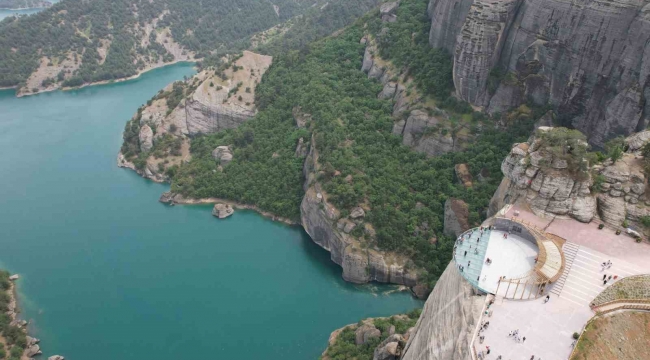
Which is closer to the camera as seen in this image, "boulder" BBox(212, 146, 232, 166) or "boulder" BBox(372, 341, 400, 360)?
"boulder" BBox(372, 341, 400, 360)

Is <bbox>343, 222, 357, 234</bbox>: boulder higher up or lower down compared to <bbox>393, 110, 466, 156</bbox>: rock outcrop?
lower down

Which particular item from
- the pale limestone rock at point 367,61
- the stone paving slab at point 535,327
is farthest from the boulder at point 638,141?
the pale limestone rock at point 367,61

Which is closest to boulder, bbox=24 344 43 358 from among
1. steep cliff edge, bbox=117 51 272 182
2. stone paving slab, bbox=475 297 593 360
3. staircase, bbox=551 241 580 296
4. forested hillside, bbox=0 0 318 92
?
steep cliff edge, bbox=117 51 272 182

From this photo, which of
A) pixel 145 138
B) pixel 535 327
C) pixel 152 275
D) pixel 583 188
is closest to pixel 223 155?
pixel 145 138

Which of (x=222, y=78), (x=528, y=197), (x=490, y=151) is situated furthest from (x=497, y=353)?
(x=222, y=78)

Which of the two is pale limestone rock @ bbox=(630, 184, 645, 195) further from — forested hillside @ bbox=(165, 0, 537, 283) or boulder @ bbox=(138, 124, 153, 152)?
boulder @ bbox=(138, 124, 153, 152)

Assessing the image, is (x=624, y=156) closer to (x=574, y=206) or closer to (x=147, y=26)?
(x=574, y=206)
